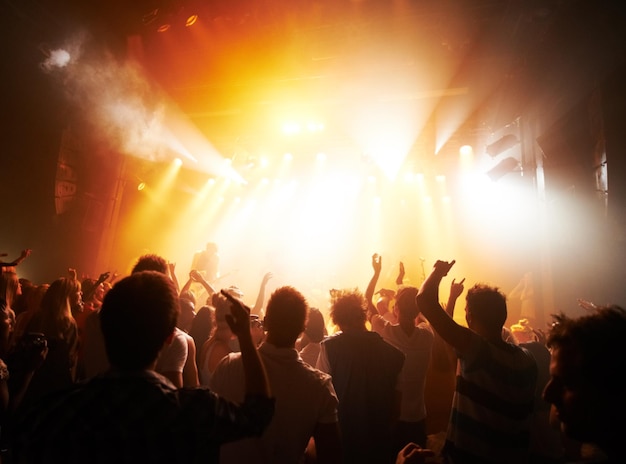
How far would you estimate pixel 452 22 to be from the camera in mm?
6230

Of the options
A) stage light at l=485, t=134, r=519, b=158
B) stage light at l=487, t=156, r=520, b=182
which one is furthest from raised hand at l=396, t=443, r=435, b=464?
stage light at l=485, t=134, r=519, b=158

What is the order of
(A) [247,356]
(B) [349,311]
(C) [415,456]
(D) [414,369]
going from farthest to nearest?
(D) [414,369] → (B) [349,311] → (C) [415,456] → (A) [247,356]

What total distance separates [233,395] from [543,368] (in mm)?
2638

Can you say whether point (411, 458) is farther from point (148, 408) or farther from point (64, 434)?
point (64, 434)

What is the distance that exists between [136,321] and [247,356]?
1.40 feet

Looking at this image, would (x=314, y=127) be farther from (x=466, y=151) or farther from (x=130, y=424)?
(x=130, y=424)

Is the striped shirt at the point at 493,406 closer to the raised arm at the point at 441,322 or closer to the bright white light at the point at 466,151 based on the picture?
the raised arm at the point at 441,322

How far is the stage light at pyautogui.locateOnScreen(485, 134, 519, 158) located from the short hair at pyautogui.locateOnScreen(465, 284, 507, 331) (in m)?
7.23

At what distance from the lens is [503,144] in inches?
325

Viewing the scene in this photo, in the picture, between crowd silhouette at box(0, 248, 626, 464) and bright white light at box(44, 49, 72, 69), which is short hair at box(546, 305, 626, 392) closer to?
crowd silhouette at box(0, 248, 626, 464)

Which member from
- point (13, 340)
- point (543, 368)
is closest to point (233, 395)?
point (543, 368)

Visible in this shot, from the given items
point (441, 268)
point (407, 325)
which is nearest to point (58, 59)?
point (407, 325)

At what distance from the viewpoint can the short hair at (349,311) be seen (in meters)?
2.82

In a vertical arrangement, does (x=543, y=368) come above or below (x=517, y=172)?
below
